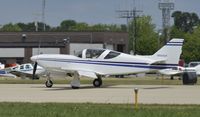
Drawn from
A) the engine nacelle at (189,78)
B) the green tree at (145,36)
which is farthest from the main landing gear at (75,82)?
the green tree at (145,36)

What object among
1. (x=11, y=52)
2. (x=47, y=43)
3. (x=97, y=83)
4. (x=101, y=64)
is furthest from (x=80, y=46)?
(x=101, y=64)

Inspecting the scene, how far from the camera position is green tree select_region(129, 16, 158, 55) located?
134125 mm

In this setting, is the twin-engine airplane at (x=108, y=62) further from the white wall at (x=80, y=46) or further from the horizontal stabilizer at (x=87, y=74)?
the white wall at (x=80, y=46)

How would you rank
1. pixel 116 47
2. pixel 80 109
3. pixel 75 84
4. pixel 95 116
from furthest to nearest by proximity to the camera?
1. pixel 116 47
2. pixel 75 84
3. pixel 80 109
4. pixel 95 116

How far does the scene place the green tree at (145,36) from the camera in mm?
134125

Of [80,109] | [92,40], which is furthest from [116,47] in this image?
[80,109]

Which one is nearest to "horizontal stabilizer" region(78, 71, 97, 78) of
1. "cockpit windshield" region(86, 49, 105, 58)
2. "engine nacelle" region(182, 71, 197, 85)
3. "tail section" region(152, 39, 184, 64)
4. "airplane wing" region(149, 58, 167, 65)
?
"cockpit windshield" region(86, 49, 105, 58)

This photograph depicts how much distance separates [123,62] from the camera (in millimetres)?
36656

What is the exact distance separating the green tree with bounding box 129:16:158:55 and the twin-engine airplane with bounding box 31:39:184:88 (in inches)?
3752

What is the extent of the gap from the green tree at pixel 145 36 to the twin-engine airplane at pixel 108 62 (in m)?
95.3

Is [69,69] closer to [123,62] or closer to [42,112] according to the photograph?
[123,62]

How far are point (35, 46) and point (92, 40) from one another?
35.4 ft

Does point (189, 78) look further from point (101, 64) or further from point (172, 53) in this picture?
point (101, 64)

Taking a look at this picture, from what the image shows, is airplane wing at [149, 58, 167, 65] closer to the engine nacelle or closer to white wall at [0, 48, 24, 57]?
the engine nacelle
